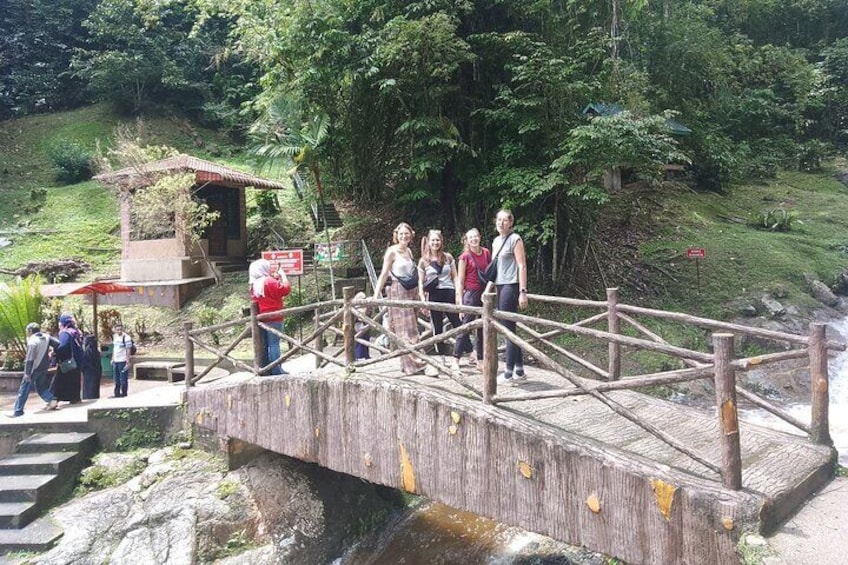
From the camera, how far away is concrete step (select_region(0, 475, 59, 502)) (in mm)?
7156

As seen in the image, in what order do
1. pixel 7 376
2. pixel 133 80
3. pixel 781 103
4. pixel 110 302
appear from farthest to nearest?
pixel 133 80 → pixel 781 103 → pixel 110 302 → pixel 7 376

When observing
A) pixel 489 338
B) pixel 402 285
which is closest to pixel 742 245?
pixel 402 285

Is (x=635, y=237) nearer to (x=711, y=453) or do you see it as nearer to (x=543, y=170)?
(x=543, y=170)

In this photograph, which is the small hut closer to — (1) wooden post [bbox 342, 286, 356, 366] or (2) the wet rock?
(1) wooden post [bbox 342, 286, 356, 366]

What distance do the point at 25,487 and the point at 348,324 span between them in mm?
4998

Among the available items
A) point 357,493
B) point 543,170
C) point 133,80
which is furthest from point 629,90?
point 133,80

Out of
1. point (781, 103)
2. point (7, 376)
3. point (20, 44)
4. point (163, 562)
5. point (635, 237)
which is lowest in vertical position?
point (163, 562)

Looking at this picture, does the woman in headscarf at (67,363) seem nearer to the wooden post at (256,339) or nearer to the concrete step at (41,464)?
the concrete step at (41,464)

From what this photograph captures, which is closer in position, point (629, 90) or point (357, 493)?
point (357, 493)

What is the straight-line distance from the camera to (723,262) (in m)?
15.5

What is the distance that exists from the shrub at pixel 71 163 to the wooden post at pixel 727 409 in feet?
103

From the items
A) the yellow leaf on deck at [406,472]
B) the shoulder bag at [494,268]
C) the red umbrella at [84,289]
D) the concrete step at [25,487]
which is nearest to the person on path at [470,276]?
the shoulder bag at [494,268]

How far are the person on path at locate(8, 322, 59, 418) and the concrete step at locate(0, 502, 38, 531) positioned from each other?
2.27 m

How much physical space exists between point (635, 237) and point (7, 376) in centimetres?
1682
